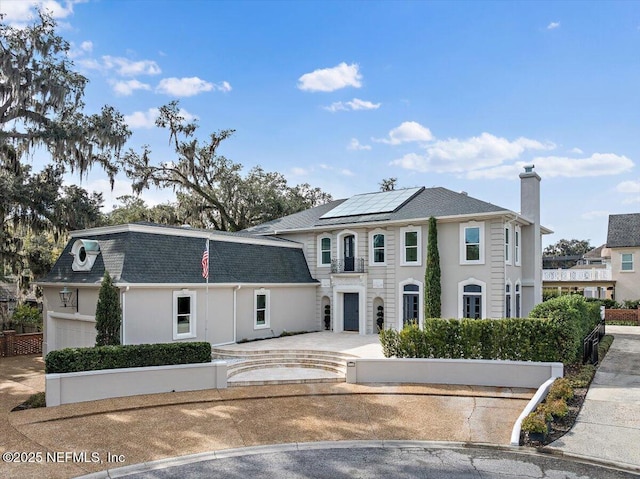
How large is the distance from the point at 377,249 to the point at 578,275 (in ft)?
69.7

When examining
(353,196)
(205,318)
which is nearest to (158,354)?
(205,318)

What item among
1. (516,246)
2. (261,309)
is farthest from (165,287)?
(516,246)

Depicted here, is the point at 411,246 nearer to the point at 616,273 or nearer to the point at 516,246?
the point at 516,246

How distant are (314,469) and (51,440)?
207 inches

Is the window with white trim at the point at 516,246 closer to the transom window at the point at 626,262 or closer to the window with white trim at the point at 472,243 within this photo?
the window with white trim at the point at 472,243

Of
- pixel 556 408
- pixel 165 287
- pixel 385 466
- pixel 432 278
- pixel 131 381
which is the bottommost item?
pixel 385 466

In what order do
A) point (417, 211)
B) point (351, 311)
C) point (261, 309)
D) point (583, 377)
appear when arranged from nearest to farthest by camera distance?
point (583, 377) → point (261, 309) → point (417, 211) → point (351, 311)

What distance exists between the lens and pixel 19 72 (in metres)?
18.2

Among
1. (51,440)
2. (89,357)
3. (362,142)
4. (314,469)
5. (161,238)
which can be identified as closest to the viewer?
(314,469)

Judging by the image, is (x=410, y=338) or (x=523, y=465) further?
(x=410, y=338)

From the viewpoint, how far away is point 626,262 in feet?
106

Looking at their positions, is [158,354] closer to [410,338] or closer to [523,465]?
[410,338]

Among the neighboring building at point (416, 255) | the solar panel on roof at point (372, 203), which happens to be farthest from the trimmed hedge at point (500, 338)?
the solar panel on roof at point (372, 203)

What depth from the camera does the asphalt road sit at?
24.1ft
